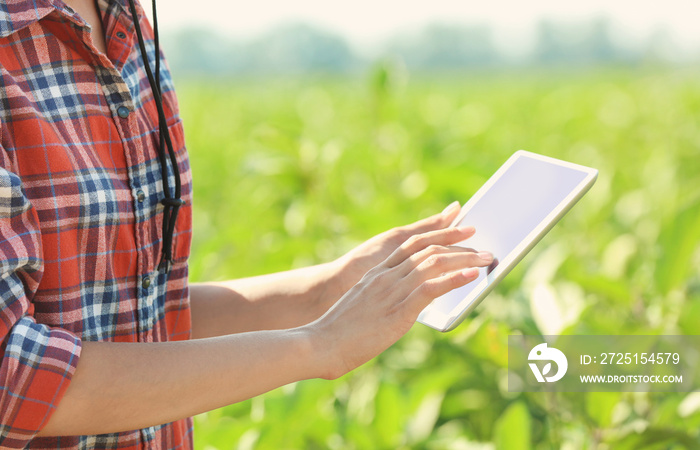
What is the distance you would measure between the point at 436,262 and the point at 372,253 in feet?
0.92

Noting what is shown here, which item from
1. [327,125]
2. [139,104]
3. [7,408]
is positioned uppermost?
[139,104]

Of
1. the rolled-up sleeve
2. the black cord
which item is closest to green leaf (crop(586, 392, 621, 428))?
the black cord

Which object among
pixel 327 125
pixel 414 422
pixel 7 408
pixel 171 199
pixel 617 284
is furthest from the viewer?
pixel 327 125

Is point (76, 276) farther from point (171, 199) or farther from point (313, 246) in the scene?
point (313, 246)

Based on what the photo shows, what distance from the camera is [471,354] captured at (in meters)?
1.94

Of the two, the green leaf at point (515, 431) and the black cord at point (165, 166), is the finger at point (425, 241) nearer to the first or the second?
the black cord at point (165, 166)

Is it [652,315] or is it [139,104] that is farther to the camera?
[652,315]

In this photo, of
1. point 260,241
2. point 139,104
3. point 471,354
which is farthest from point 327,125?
point 139,104

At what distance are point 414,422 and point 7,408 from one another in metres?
1.08

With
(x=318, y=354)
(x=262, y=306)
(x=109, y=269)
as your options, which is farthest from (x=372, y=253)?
(x=109, y=269)

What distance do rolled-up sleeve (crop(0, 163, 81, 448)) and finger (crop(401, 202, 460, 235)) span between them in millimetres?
582

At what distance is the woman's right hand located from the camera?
1000mm

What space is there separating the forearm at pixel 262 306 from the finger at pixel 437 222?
0.16m

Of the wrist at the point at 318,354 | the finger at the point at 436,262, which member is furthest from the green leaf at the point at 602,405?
the wrist at the point at 318,354
